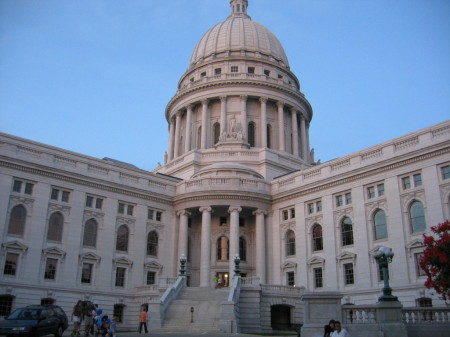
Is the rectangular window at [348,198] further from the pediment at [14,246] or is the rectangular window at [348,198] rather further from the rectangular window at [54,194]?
the pediment at [14,246]

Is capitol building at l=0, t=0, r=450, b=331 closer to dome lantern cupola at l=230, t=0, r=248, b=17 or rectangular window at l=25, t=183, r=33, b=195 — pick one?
rectangular window at l=25, t=183, r=33, b=195

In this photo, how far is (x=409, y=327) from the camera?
908 inches

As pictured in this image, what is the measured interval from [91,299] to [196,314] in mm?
13021

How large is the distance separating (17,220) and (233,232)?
20.6 meters

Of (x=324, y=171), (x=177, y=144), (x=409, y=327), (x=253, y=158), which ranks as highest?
(x=177, y=144)

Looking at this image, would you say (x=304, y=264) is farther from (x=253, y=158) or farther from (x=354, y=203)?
(x=253, y=158)

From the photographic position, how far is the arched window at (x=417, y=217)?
40.0 meters

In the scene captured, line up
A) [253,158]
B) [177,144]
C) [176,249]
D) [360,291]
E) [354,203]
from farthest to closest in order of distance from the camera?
[177,144] < [253,158] < [176,249] < [354,203] < [360,291]

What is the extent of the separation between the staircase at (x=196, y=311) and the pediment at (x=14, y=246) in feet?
46.8

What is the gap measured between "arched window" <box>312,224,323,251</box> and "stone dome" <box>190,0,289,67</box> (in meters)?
37.9

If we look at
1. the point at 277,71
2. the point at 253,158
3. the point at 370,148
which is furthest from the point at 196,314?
the point at 277,71

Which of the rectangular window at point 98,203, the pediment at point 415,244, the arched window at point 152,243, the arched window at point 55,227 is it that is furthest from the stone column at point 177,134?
the pediment at point 415,244

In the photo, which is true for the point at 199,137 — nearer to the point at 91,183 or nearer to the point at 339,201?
the point at 91,183

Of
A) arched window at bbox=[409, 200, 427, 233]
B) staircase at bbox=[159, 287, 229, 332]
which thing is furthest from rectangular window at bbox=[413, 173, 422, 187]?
staircase at bbox=[159, 287, 229, 332]
